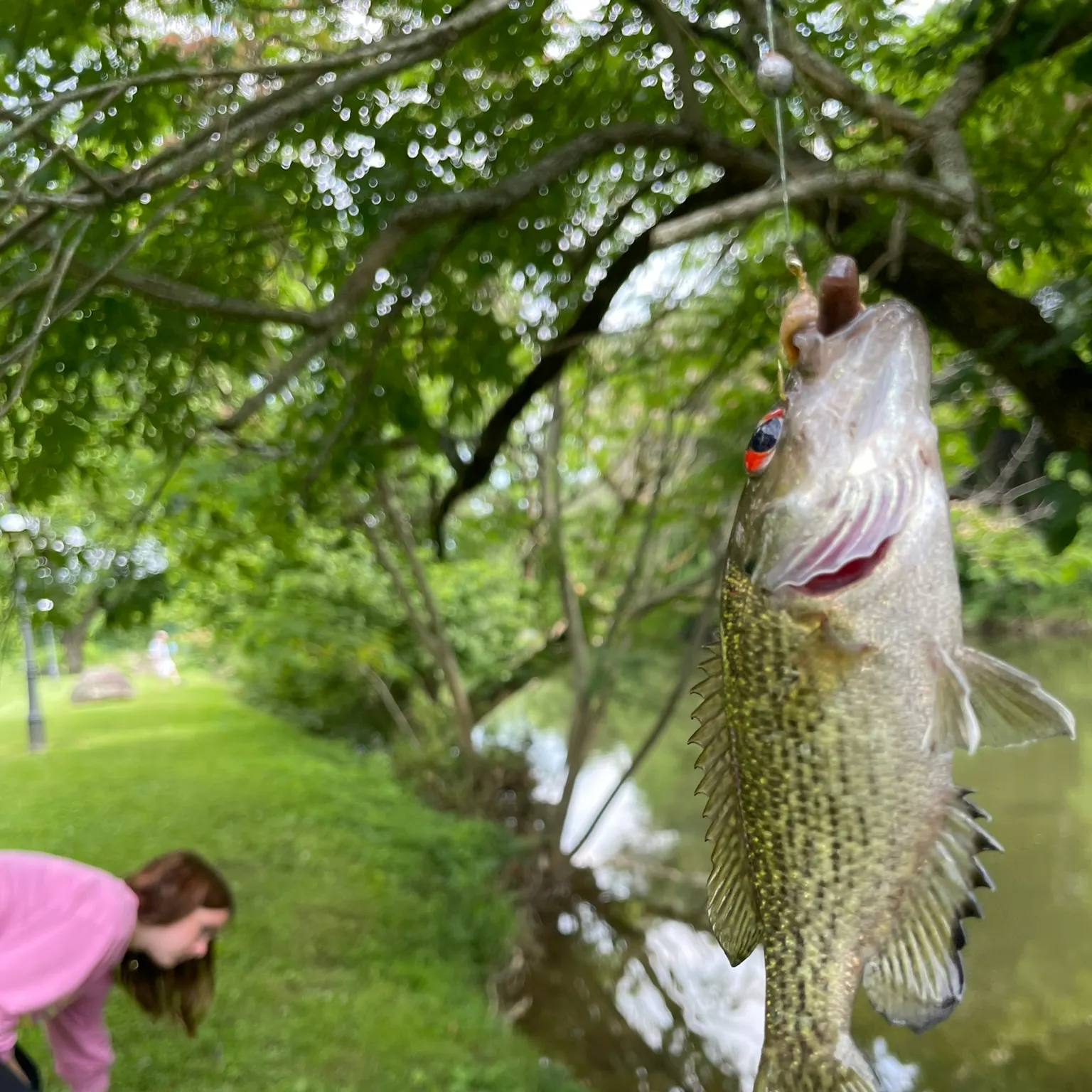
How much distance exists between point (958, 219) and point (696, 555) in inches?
237

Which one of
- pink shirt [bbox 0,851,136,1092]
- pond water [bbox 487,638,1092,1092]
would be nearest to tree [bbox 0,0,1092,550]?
pink shirt [bbox 0,851,136,1092]

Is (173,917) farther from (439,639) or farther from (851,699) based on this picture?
(439,639)

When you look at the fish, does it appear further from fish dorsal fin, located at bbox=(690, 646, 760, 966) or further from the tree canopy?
the tree canopy

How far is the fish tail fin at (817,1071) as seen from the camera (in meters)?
1.25

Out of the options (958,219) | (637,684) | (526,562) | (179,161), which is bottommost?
(637,684)

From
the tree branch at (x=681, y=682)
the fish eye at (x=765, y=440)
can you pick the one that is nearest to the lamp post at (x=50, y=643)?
the fish eye at (x=765, y=440)

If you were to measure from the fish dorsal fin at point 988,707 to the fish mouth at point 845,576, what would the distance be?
0.15 meters

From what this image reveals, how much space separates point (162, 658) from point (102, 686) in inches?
119

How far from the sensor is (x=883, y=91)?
13.6ft

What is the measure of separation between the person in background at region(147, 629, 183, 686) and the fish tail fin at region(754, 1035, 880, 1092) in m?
6.86

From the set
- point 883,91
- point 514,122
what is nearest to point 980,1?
point 883,91

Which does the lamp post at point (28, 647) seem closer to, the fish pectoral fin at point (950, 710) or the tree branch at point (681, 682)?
the fish pectoral fin at point (950, 710)

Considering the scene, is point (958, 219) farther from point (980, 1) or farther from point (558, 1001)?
point (558, 1001)

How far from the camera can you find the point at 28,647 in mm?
3385
